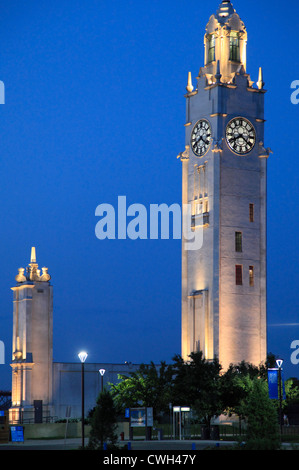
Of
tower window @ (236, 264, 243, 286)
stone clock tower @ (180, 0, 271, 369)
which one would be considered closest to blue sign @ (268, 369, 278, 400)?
stone clock tower @ (180, 0, 271, 369)

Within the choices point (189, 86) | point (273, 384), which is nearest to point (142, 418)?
point (273, 384)

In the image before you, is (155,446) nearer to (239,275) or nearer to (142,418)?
(142,418)

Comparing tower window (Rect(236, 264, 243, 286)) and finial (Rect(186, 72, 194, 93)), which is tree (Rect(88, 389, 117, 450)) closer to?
tower window (Rect(236, 264, 243, 286))

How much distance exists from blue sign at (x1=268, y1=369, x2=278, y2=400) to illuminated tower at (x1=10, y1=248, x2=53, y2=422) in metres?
47.5

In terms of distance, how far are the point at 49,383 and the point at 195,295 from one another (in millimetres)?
21543

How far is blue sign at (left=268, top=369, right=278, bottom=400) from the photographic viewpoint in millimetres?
60141

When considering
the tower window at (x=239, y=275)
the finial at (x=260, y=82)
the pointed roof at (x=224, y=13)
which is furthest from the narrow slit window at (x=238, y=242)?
the pointed roof at (x=224, y=13)

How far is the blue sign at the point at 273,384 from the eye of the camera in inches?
2368

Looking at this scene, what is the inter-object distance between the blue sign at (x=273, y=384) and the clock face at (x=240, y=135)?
1544 inches

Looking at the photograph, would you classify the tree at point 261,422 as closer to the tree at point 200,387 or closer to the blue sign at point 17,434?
the tree at point 200,387
